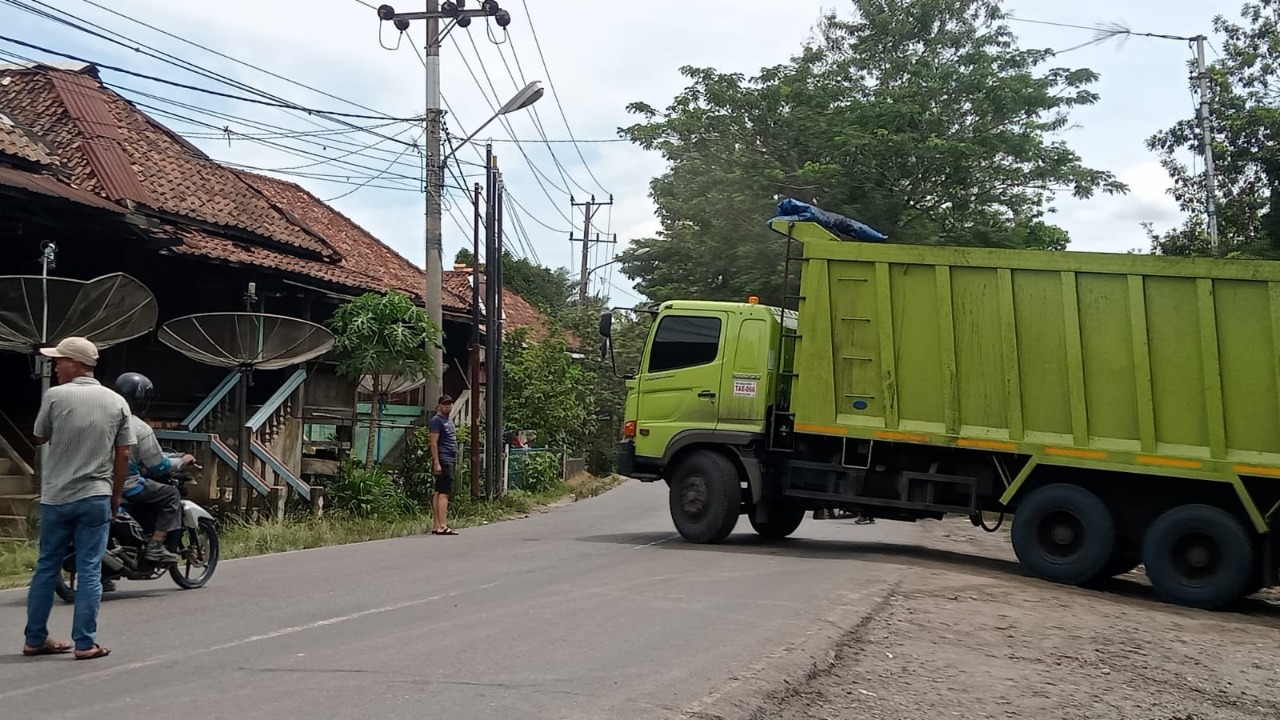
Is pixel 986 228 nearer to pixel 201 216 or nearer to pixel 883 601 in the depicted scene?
pixel 201 216

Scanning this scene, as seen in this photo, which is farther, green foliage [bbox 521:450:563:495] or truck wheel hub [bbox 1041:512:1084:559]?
green foliage [bbox 521:450:563:495]

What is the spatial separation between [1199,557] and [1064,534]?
1.20 meters

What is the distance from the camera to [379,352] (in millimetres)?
17516

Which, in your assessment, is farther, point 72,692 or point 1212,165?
point 1212,165

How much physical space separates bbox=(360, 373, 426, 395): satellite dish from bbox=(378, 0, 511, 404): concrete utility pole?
308mm

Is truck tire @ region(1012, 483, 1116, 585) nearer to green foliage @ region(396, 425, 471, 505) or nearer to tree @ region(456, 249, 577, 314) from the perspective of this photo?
green foliage @ region(396, 425, 471, 505)

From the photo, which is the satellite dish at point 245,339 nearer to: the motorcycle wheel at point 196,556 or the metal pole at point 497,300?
the metal pole at point 497,300

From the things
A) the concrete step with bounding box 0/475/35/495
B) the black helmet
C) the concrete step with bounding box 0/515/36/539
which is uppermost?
the black helmet

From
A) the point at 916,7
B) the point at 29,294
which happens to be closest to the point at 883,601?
the point at 29,294

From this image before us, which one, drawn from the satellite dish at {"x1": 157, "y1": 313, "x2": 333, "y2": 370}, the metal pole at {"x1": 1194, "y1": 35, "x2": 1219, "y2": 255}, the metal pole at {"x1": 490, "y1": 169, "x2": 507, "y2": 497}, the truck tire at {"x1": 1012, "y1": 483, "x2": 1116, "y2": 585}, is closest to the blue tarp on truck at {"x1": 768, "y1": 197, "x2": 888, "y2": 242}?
the truck tire at {"x1": 1012, "y1": 483, "x2": 1116, "y2": 585}

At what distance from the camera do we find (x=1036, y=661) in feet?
22.7

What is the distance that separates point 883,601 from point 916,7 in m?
23.7

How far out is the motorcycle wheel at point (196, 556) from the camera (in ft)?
29.7

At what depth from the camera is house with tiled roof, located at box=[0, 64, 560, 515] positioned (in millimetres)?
14945
